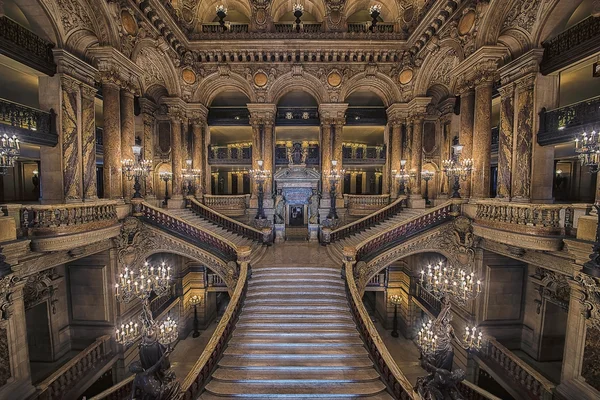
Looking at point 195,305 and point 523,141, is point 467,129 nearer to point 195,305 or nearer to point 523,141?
point 523,141

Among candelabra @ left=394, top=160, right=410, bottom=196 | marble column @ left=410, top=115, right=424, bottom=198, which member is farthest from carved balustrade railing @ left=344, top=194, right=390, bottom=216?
marble column @ left=410, top=115, right=424, bottom=198

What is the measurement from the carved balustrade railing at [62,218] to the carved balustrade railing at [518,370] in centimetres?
1333

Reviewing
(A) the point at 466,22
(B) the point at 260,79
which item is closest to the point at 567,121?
(A) the point at 466,22

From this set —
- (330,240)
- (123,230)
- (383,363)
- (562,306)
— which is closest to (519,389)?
(562,306)

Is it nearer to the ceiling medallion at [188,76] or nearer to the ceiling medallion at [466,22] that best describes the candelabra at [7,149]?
the ceiling medallion at [188,76]

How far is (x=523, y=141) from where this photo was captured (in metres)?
8.95

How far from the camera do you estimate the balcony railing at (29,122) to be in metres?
7.41

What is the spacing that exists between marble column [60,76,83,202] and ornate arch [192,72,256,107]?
667 centimetres

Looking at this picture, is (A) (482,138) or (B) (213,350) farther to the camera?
(A) (482,138)

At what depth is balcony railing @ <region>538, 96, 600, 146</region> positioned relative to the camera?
7320mm

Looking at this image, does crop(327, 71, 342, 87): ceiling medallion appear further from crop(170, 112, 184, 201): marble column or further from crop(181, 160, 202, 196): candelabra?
crop(181, 160, 202, 196): candelabra

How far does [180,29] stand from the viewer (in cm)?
1293

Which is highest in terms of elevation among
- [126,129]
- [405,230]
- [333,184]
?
[126,129]

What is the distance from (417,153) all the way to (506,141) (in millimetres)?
5420
